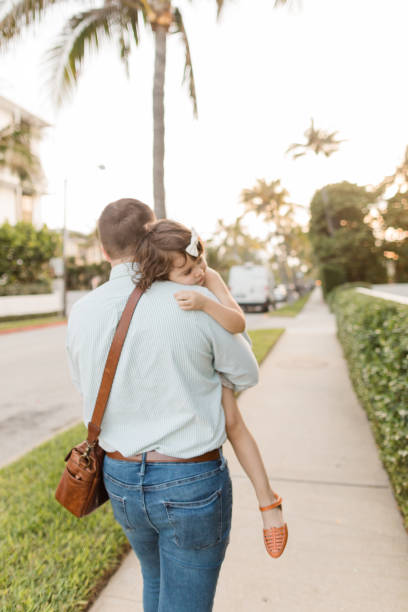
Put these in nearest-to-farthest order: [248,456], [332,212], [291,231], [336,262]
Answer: [248,456] → [336,262] → [332,212] → [291,231]

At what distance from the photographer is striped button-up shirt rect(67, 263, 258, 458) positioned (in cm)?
140

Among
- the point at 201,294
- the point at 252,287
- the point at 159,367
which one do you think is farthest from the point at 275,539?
the point at 252,287

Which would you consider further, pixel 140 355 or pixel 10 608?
pixel 10 608

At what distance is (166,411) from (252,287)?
24.2 m

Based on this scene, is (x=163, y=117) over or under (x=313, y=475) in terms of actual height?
over

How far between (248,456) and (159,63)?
6.11 metres

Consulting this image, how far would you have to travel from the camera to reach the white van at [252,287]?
25.3 metres

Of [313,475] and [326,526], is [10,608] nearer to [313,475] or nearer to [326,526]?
[326,526]

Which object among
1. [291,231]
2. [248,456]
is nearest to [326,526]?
[248,456]

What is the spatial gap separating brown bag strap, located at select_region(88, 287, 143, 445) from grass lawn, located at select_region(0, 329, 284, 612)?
1487 mm

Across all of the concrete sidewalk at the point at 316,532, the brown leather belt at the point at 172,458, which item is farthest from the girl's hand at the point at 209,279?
the concrete sidewalk at the point at 316,532

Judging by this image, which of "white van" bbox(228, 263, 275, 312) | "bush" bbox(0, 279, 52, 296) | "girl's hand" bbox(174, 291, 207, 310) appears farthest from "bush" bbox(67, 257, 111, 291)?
"girl's hand" bbox(174, 291, 207, 310)

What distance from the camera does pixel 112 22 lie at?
23.9 ft

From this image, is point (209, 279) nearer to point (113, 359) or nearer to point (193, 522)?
point (113, 359)
